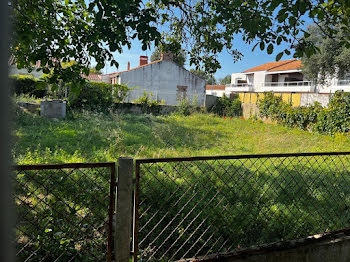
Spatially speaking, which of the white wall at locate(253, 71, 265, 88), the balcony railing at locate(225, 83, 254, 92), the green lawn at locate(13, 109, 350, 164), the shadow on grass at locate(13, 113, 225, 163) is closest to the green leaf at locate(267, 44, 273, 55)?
the green lawn at locate(13, 109, 350, 164)

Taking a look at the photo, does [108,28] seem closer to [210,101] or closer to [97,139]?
[97,139]

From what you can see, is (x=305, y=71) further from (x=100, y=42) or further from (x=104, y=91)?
(x=100, y=42)

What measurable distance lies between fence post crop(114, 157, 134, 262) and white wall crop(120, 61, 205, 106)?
1475cm

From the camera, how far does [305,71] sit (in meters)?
17.0

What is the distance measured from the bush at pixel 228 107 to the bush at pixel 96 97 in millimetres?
6086

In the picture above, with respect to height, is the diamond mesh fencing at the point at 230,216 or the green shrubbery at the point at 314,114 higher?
the green shrubbery at the point at 314,114

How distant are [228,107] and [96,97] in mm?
7805

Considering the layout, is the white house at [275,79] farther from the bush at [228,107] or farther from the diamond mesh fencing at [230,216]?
the diamond mesh fencing at [230,216]

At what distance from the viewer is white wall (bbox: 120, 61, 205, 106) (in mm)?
17078

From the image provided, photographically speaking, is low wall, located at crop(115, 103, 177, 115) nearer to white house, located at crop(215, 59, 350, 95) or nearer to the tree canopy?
the tree canopy

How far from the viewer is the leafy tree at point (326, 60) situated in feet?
45.4

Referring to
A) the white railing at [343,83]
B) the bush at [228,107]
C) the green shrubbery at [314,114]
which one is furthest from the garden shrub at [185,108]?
the white railing at [343,83]

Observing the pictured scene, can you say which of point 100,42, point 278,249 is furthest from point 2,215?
point 100,42

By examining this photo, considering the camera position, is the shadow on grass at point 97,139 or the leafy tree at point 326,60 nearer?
the shadow on grass at point 97,139
